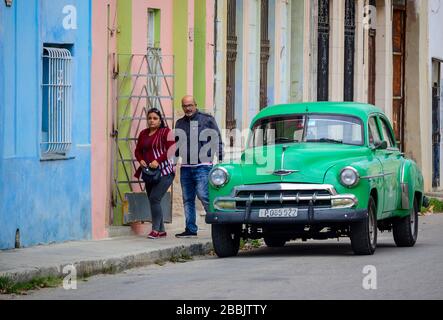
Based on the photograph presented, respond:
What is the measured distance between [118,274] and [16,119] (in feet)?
8.61

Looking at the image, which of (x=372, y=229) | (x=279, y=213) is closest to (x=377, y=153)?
(x=372, y=229)

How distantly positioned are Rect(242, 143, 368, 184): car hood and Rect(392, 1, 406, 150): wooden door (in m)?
18.4

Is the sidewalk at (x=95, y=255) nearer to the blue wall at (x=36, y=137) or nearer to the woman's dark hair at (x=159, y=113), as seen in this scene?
the blue wall at (x=36, y=137)

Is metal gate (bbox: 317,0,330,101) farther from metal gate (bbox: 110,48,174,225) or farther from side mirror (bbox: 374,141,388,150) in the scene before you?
side mirror (bbox: 374,141,388,150)

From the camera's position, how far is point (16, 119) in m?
18.8

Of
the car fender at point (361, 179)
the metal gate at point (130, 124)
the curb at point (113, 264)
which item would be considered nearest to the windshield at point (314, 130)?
the car fender at point (361, 179)

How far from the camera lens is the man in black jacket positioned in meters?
21.0

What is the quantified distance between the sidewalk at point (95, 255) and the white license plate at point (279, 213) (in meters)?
1.52

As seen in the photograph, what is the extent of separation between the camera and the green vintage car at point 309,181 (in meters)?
18.2

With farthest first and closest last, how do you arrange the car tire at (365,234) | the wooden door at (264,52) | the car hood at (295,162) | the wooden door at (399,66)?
the wooden door at (399,66), the wooden door at (264,52), the car tire at (365,234), the car hood at (295,162)

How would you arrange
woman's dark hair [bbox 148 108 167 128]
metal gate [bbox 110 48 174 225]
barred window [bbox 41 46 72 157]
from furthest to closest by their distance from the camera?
metal gate [bbox 110 48 174 225] → woman's dark hair [bbox 148 108 167 128] → barred window [bbox 41 46 72 157]

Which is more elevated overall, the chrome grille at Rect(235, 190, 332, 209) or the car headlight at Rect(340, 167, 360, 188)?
the car headlight at Rect(340, 167, 360, 188)

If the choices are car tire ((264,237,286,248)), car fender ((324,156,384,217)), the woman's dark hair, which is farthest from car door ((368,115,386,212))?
the woman's dark hair

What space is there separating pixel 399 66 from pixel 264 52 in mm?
9054
